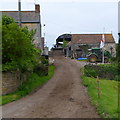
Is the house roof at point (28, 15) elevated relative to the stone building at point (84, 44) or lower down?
elevated

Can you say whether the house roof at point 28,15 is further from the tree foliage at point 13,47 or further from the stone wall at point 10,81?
the stone wall at point 10,81

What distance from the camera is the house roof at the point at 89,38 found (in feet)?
192

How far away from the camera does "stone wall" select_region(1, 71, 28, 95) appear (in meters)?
16.2

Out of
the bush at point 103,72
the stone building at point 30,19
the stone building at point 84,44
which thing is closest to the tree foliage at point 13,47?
the bush at point 103,72

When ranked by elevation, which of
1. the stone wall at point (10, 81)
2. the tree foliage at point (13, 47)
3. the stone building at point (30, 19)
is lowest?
the stone wall at point (10, 81)

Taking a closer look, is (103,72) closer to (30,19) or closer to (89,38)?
(30,19)

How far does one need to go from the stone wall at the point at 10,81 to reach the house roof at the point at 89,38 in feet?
135

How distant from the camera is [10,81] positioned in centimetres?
1686

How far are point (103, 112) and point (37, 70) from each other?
56.3 ft

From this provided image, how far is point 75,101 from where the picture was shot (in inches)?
557

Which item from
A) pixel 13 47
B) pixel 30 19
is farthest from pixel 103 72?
pixel 30 19

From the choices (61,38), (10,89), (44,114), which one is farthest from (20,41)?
(61,38)

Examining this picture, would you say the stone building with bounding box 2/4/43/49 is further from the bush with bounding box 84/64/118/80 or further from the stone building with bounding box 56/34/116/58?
the stone building with bounding box 56/34/116/58

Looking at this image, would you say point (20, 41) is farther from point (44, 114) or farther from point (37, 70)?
point (37, 70)
